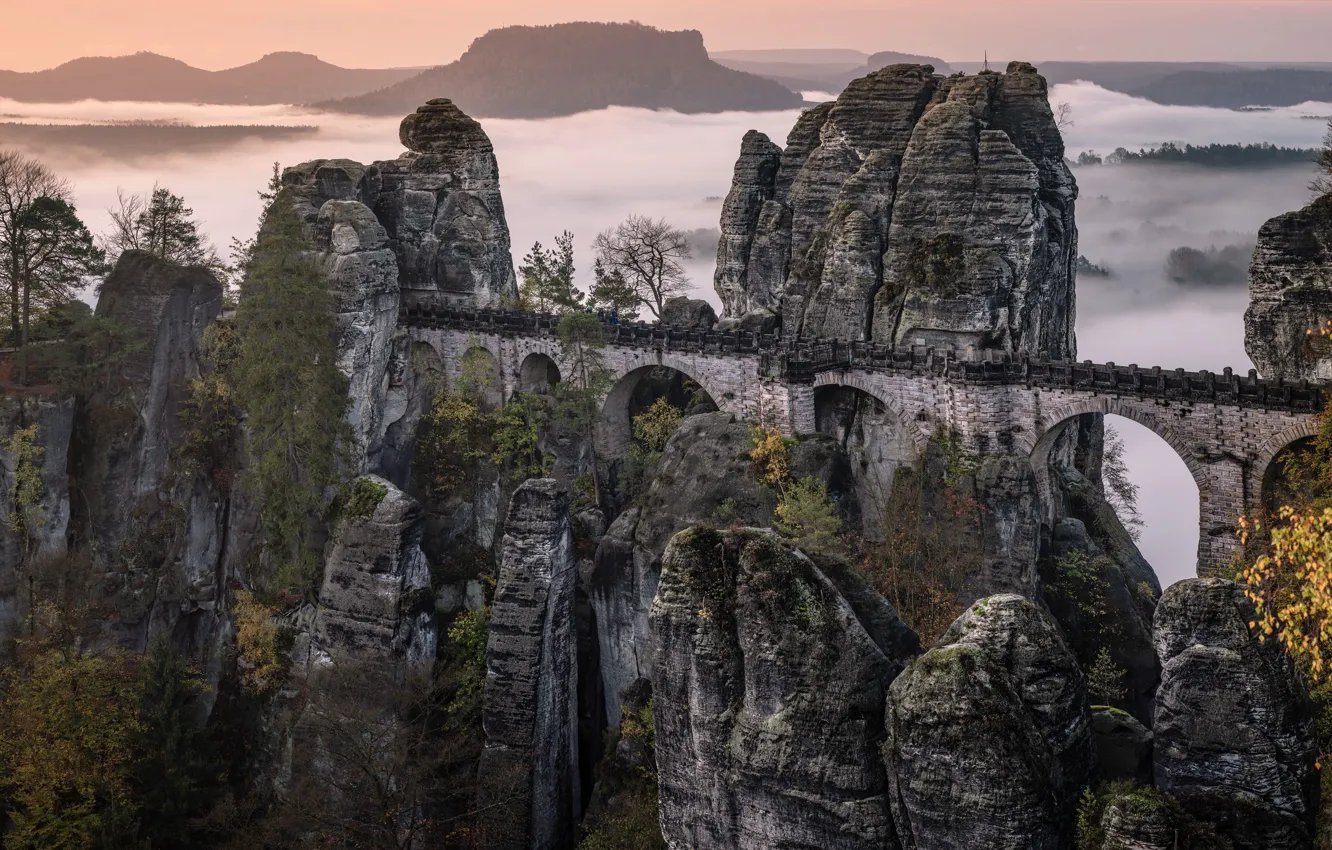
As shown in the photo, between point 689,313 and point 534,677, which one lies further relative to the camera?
point 689,313

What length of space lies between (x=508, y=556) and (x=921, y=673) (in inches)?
726

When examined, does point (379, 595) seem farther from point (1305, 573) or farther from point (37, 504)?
point (1305, 573)

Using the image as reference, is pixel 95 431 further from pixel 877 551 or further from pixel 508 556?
pixel 877 551

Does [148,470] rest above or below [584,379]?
below

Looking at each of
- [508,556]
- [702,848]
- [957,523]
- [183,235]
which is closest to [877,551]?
[957,523]

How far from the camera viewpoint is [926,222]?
141 ft

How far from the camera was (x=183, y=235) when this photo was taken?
50656 millimetres

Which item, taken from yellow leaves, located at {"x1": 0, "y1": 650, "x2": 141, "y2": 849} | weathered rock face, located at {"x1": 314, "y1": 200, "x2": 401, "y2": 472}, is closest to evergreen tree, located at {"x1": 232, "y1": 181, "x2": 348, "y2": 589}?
weathered rock face, located at {"x1": 314, "y1": 200, "x2": 401, "y2": 472}

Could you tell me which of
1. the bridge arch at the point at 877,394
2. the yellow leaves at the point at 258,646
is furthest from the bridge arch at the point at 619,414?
the yellow leaves at the point at 258,646

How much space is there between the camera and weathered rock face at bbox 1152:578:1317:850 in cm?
1881

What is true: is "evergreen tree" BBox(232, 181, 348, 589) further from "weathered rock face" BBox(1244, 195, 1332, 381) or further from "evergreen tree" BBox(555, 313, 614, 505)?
"weathered rock face" BBox(1244, 195, 1332, 381)

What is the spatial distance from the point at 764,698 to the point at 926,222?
25368mm

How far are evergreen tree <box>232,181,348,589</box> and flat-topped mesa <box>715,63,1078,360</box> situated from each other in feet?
55.1

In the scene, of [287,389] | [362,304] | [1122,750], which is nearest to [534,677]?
[287,389]
